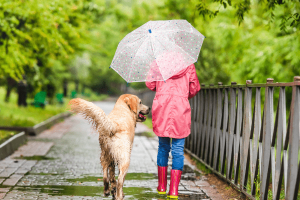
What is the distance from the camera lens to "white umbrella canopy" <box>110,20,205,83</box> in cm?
480

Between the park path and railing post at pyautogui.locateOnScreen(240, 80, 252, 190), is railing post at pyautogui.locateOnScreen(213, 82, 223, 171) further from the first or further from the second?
railing post at pyautogui.locateOnScreen(240, 80, 252, 190)

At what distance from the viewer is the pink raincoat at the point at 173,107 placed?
475cm

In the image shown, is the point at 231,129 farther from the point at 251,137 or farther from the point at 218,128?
the point at 251,137

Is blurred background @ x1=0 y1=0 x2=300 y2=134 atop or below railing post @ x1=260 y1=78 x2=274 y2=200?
atop

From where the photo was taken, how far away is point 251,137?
4.56 metres

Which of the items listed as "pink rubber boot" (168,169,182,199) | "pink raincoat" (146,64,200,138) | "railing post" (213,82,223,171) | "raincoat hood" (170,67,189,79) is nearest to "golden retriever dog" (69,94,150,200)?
"pink raincoat" (146,64,200,138)

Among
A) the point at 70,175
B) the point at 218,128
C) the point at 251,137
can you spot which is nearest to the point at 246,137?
the point at 251,137

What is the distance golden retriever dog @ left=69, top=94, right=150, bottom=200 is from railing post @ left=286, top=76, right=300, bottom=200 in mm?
1930

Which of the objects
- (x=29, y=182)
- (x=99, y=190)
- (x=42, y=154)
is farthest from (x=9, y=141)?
(x=99, y=190)

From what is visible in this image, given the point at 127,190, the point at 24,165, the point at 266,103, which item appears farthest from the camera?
the point at 24,165

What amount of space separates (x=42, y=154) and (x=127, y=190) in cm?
352

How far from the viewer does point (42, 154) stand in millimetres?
8133

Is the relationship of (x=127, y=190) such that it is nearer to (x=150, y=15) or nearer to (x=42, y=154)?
(x=42, y=154)

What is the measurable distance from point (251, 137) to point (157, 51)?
1.57 m
